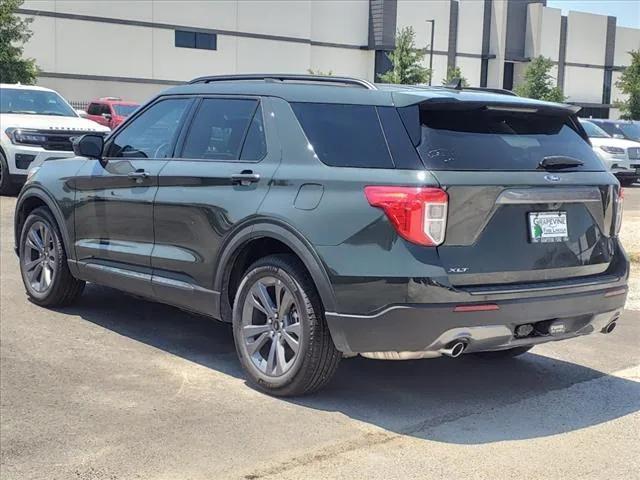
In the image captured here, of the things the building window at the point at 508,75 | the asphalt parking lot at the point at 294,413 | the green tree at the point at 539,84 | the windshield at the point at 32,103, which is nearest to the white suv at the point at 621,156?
the windshield at the point at 32,103

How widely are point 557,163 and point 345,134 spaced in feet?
4.06

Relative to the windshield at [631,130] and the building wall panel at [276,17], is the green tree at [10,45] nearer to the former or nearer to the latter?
the building wall panel at [276,17]

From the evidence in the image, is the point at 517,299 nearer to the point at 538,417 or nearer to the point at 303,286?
the point at 538,417

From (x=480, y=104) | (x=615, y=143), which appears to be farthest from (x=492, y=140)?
(x=615, y=143)

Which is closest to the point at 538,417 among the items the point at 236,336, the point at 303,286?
the point at 303,286

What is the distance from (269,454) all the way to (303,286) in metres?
1.01

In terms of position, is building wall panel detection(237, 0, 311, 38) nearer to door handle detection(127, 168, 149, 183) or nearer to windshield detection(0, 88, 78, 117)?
windshield detection(0, 88, 78, 117)

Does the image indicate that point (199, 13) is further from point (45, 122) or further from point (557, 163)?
point (557, 163)

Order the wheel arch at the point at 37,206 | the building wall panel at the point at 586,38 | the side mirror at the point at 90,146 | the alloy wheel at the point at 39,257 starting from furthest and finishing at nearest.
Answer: the building wall panel at the point at 586,38 → the alloy wheel at the point at 39,257 → the wheel arch at the point at 37,206 → the side mirror at the point at 90,146

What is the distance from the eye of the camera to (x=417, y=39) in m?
54.5

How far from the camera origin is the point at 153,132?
623cm

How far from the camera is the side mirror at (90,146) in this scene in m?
6.44

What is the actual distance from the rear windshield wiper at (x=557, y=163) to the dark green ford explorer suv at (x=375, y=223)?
0.04ft

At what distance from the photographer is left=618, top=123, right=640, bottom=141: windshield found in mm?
23547
